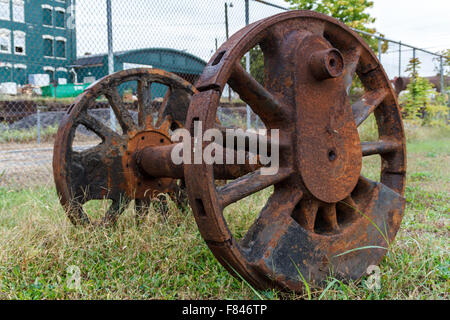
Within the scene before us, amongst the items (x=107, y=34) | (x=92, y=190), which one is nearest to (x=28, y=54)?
(x=107, y=34)

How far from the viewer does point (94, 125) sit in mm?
2939

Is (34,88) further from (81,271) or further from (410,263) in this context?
(410,263)

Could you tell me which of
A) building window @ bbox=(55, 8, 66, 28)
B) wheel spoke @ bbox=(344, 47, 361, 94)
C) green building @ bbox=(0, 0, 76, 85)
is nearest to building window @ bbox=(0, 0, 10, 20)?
green building @ bbox=(0, 0, 76, 85)

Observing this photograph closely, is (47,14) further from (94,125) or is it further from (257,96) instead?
(257,96)

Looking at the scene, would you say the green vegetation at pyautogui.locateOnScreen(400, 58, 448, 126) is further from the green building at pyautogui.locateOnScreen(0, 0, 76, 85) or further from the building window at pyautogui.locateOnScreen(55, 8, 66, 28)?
the building window at pyautogui.locateOnScreen(55, 8, 66, 28)

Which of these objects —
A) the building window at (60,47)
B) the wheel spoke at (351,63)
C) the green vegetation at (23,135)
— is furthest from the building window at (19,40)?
the wheel spoke at (351,63)

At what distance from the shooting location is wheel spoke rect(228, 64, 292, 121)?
6.12 feet

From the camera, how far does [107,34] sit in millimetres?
4590

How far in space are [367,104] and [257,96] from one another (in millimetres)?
841

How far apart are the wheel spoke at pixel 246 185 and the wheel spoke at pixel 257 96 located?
273 millimetres

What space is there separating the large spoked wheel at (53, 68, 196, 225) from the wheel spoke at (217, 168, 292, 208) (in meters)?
1.40

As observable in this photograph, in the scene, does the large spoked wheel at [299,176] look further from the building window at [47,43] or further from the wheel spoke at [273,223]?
the building window at [47,43]

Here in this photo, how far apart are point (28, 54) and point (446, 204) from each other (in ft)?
52.9
